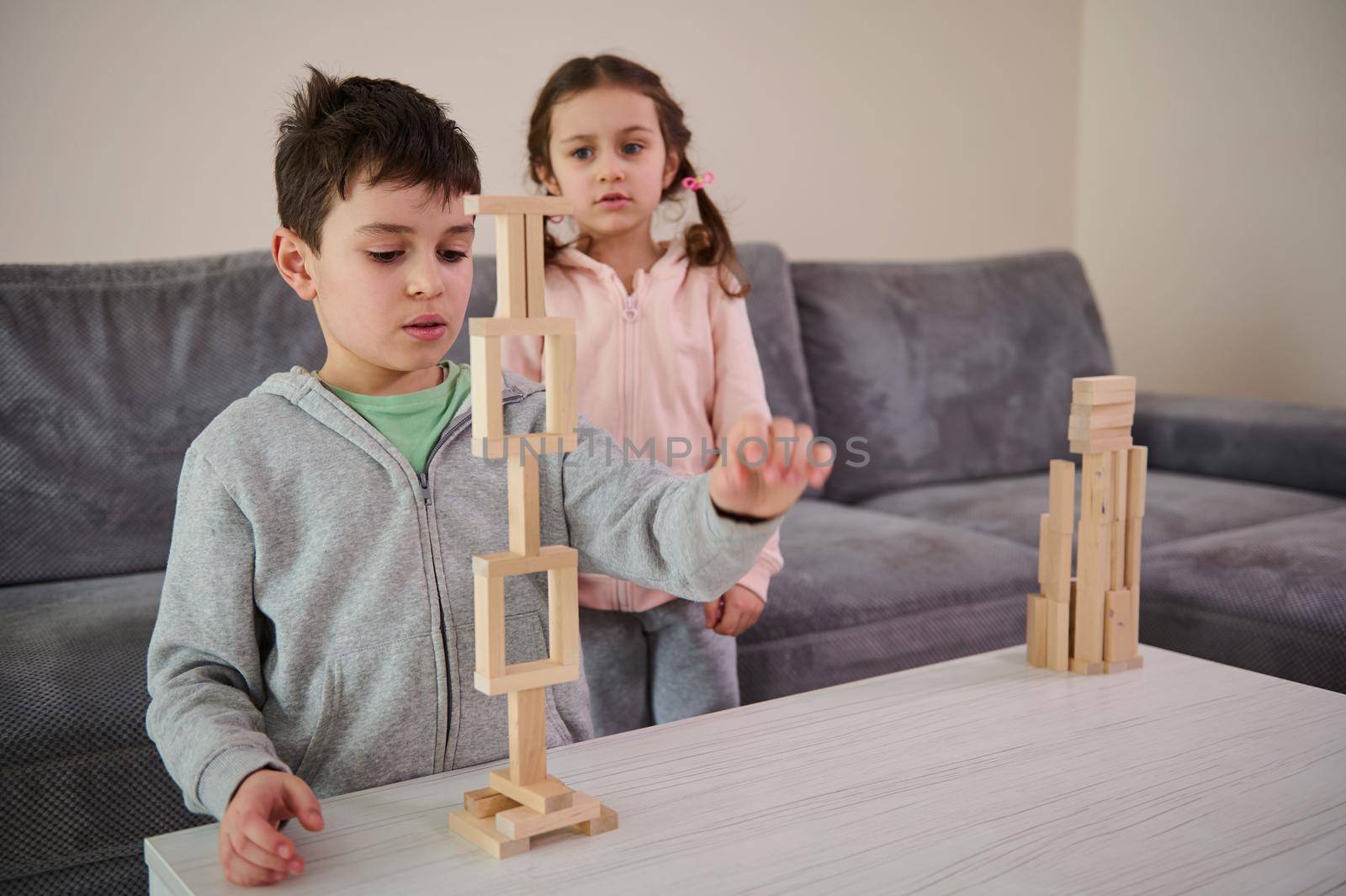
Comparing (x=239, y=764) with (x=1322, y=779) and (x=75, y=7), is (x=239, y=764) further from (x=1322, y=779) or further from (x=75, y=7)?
(x=75, y=7)

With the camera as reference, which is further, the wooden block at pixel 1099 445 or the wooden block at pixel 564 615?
the wooden block at pixel 1099 445

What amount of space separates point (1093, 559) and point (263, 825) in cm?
79

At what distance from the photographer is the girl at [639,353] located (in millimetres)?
1407

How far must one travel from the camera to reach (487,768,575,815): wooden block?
0.76 metres

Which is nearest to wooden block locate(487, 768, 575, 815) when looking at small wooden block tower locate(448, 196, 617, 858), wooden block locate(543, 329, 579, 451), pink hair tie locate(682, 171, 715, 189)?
small wooden block tower locate(448, 196, 617, 858)

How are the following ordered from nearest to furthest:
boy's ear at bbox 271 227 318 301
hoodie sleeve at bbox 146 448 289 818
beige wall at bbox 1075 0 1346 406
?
hoodie sleeve at bbox 146 448 289 818
boy's ear at bbox 271 227 318 301
beige wall at bbox 1075 0 1346 406

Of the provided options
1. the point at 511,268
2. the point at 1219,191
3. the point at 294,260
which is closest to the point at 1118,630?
the point at 511,268

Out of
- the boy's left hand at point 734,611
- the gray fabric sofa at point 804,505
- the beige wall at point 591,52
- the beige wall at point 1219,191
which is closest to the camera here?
the gray fabric sofa at point 804,505

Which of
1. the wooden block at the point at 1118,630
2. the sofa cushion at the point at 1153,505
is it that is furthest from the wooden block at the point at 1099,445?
the sofa cushion at the point at 1153,505

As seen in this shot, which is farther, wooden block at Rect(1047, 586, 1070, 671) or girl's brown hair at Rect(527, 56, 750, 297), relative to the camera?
girl's brown hair at Rect(527, 56, 750, 297)

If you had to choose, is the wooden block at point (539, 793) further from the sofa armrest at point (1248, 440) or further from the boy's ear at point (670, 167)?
the sofa armrest at point (1248, 440)

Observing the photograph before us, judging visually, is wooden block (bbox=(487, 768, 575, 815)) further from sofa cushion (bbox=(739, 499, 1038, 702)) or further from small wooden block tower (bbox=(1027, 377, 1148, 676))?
sofa cushion (bbox=(739, 499, 1038, 702))

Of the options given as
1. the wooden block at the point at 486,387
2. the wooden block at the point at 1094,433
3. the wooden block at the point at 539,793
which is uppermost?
the wooden block at the point at 486,387

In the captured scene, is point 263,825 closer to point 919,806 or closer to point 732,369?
point 919,806
